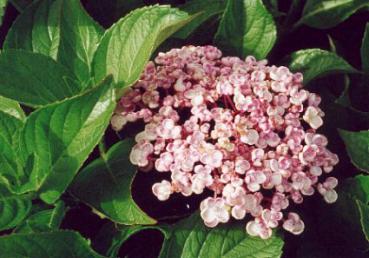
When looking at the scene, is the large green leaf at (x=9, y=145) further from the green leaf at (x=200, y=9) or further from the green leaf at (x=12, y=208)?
the green leaf at (x=200, y=9)

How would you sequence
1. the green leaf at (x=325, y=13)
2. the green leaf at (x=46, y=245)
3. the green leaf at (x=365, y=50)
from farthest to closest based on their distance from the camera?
the green leaf at (x=325, y=13) < the green leaf at (x=365, y=50) < the green leaf at (x=46, y=245)

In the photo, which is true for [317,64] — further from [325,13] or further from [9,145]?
[9,145]

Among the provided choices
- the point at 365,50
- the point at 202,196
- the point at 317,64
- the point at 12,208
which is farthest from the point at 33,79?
the point at 365,50

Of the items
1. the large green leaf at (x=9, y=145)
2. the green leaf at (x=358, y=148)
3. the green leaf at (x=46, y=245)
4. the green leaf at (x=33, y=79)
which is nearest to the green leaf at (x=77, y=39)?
the green leaf at (x=33, y=79)

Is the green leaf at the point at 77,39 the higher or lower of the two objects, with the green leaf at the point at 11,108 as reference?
higher

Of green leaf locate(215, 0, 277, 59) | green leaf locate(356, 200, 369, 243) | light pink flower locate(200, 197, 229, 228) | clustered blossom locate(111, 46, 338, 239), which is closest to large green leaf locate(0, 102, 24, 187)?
clustered blossom locate(111, 46, 338, 239)

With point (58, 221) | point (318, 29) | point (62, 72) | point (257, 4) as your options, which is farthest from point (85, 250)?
point (318, 29)

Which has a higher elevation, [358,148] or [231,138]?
[231,138]
